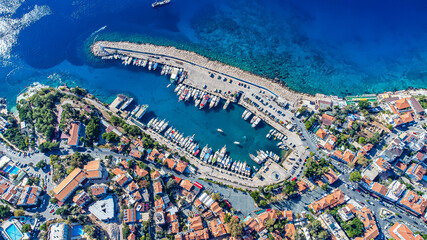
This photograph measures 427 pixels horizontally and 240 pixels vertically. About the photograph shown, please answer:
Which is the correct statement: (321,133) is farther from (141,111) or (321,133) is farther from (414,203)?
(141,111)

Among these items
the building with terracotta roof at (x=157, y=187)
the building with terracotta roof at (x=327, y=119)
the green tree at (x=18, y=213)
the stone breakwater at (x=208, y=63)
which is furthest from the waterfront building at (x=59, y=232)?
the building with terracotta roof at (x=327, y=119)

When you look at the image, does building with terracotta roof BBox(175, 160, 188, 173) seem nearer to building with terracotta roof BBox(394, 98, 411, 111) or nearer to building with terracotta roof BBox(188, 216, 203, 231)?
building with terracotta roof BBox(188, 216, 203, 231)

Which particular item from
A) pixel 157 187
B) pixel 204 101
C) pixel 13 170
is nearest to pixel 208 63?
pixel 204 101

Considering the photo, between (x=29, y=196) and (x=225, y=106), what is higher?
(x=225, y=106)

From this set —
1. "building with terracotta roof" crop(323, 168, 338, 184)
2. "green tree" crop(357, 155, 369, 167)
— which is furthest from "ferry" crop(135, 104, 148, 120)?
"green tree" crop(357, 155, 369, 167)

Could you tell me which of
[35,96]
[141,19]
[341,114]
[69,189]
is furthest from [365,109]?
[35,96]

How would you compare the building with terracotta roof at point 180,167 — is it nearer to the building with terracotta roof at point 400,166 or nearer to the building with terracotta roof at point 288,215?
the building with terracotta roof at point 288,215
